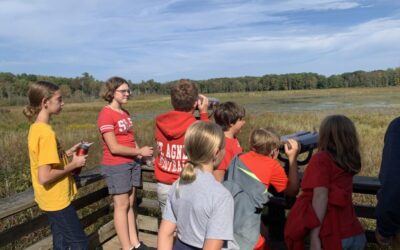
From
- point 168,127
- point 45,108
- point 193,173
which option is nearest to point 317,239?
point 193,173

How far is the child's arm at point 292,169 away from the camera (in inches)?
106

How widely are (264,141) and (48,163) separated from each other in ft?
4.95

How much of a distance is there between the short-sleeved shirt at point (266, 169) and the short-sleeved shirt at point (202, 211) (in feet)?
1.84

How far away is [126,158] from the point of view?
357 centimetres

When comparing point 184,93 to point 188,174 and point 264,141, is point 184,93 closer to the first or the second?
point 264,141

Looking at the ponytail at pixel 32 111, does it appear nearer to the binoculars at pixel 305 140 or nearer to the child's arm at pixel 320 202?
the binoculars at pixel 305 140

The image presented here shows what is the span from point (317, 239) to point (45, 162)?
1.89 m

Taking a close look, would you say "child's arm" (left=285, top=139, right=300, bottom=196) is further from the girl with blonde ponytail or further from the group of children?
the girl with blonde ponytail

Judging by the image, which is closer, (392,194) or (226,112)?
(392,194)

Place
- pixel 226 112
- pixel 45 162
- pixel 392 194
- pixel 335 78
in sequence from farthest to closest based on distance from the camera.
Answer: pixel 335 78
pixel 226 112
pixel 45 162
pixel 392 194

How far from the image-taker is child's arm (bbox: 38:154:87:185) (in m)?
2.81

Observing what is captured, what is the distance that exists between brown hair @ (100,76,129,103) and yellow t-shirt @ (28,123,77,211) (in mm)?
709

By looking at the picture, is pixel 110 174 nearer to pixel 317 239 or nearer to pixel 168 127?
pixel 168 127

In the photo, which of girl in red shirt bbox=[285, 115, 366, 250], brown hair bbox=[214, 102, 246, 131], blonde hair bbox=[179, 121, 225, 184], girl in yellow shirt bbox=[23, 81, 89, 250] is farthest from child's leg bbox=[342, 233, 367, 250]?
girl in yellow shirt bbox=[23, 81, 89, 250]
